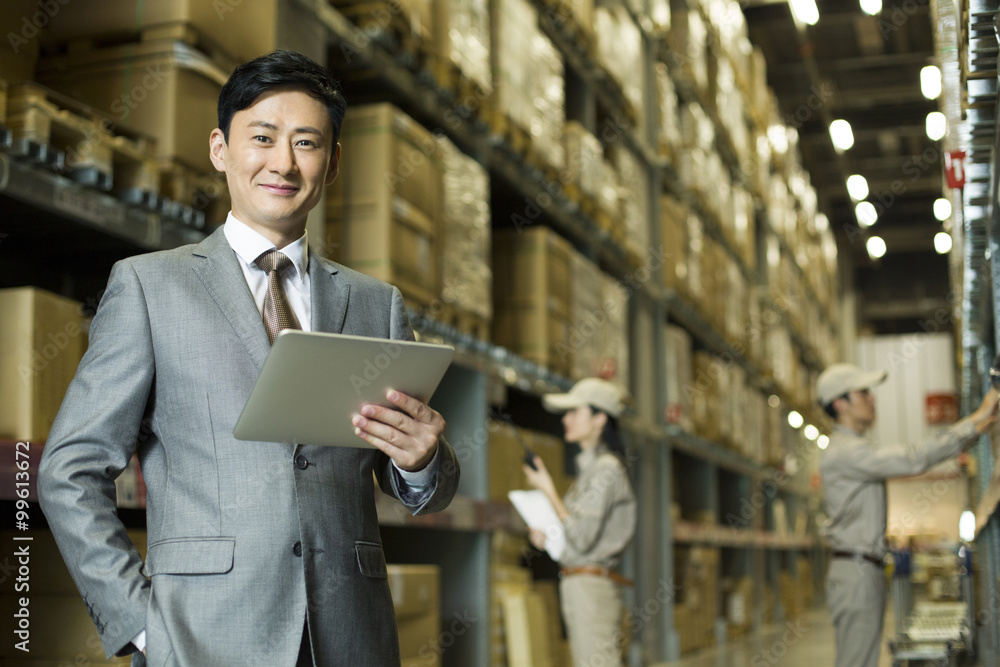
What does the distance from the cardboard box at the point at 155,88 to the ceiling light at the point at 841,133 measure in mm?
14596

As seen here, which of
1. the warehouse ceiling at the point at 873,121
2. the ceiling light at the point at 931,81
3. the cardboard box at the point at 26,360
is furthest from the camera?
the warehouse ceiling at the point at 873,121

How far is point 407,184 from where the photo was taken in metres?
4.54

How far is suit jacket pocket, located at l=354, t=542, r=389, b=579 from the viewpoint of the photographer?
186cm

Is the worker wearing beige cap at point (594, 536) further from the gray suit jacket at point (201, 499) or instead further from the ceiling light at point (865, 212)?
the ceiling light at point (865, 212)

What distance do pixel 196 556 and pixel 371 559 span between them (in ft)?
1.02

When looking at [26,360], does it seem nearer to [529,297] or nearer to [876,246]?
[529,297]

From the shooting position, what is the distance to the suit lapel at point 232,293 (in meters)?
1.84

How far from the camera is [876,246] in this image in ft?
79.4

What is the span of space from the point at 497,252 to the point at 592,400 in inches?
66.0

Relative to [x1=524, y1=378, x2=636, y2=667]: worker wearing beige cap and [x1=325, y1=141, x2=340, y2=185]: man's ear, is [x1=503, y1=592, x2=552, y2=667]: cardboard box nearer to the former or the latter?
[x1=524, y1=378, x2=636, y2=667]: worker wearing beige cap

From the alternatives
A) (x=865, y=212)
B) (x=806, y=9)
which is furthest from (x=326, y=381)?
(x=865, y=212)

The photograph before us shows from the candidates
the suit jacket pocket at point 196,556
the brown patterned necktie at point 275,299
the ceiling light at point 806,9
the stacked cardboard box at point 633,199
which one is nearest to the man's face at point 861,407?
the stacked cardboard box at point 633,199

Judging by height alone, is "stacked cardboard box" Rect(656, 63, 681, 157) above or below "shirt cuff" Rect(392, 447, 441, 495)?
above

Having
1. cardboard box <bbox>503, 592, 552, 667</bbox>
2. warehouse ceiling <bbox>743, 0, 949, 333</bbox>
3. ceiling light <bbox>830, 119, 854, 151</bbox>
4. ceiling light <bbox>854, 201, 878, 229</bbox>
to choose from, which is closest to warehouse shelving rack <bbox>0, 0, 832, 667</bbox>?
cardboard box <bbox>503, 592, 552, 667</bbox>
